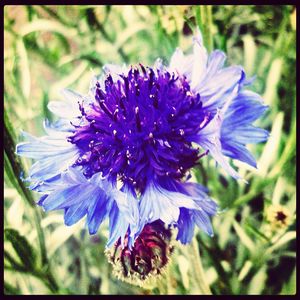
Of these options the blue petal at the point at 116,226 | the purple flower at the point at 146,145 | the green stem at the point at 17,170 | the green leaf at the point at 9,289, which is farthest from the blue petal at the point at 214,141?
the green leaf at the point at 9,289

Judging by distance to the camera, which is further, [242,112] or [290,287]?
[290,287]

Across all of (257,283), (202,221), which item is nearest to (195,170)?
(202,221)

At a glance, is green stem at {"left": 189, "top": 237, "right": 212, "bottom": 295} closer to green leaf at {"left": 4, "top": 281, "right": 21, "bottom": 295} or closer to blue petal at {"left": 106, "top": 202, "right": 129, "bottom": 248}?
blue petal at {"left": 106, "top": 202, "right": 129, "bottom": 248}

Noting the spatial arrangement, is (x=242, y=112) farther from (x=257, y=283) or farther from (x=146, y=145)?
(x=257, y=283)

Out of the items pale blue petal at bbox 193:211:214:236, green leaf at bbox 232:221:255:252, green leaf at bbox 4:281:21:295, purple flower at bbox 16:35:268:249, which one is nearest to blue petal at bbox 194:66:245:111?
purple flower at bbox 16:35:268:249

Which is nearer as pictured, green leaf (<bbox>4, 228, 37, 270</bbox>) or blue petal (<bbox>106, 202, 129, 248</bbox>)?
blue petal (<bbox>106, 202, 129, 248</bbox>)

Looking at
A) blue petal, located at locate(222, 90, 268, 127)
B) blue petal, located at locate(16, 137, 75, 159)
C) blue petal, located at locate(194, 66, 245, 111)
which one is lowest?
blue petal, located at locate(16, 137, 75, 159)

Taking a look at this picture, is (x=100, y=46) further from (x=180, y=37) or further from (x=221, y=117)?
(x=221, y=117)
